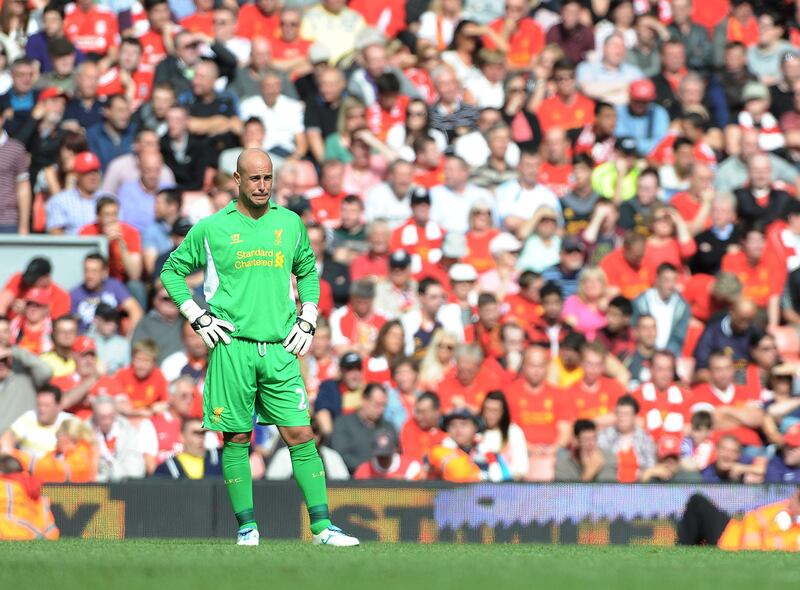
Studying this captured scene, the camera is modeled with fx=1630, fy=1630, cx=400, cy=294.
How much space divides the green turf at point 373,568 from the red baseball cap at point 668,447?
13.7ft

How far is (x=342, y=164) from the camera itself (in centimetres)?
1605

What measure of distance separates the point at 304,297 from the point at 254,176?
77 centimetres

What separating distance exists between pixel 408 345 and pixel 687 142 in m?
3.96

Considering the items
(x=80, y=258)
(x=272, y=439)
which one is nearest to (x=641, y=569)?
(x=272, y=439)

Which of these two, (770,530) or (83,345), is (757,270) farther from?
(83,345)

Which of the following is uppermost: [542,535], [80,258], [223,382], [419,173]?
[419,173]

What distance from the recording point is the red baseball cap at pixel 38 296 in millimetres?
13930

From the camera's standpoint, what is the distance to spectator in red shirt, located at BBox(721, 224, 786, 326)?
1516 cm

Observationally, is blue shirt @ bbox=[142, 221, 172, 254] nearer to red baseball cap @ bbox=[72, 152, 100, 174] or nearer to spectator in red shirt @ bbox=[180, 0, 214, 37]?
red baseball cap @ bbox=[72, 152, 100, 174]

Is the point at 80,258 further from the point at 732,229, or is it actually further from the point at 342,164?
the point at 732,229

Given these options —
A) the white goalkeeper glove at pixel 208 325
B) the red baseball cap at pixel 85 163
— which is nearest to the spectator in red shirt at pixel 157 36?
the red baseball cap at pixel 85 163

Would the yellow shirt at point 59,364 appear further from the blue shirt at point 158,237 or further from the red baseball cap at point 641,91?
the red baseball cap at point 641,91

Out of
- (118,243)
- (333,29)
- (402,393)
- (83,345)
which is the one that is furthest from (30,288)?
(333,29)

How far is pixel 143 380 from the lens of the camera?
530 inches
